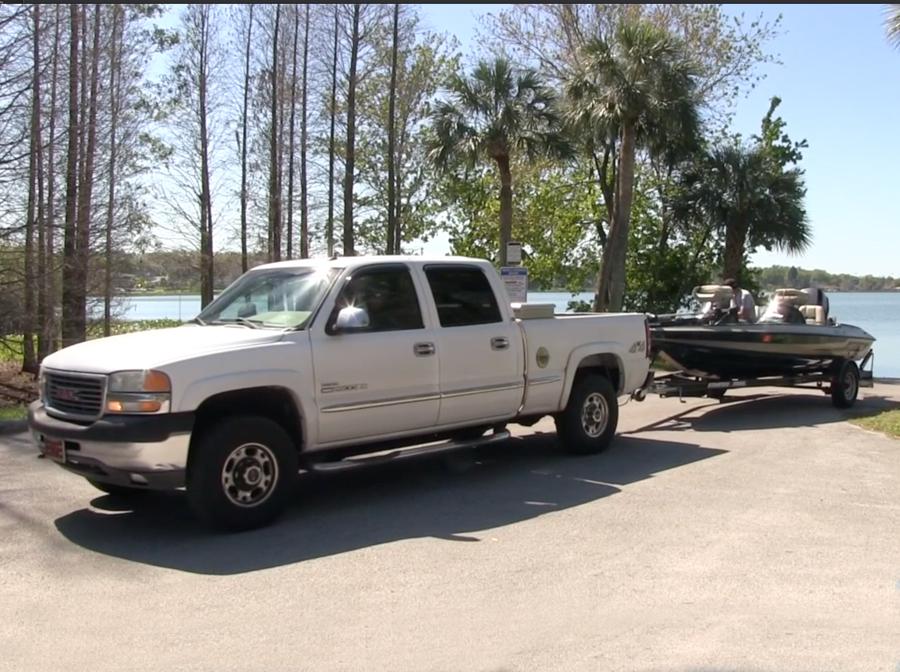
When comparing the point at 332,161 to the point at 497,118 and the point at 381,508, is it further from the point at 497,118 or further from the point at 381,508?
the point at 381,508

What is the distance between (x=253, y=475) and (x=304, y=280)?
1803 millimetres

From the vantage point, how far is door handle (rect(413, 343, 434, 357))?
7711mm

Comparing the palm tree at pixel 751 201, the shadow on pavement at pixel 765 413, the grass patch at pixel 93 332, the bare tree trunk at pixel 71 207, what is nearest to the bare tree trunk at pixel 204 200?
the grass patch at pixel 93 332

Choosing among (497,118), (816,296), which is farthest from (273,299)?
(497,118)

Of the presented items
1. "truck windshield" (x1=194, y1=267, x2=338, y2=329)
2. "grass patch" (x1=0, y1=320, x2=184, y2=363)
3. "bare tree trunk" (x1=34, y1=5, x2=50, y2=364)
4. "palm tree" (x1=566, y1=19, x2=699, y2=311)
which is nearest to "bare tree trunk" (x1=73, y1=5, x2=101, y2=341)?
"bare tree trunk" (x1=34, y1=5, x2=50, y2=364)

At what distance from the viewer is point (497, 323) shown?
8523 millimetres

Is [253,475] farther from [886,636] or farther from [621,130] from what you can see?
[621,130]

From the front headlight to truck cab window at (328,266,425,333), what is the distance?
5.39 feet

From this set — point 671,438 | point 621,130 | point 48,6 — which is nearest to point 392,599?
point 671,438

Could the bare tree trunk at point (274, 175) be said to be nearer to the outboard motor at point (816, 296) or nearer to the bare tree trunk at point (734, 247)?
the bare tree trunk at point (734, 247)

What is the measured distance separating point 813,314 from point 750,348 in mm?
2384

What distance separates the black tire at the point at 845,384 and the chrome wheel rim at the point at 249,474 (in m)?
9.54

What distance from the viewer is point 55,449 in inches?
258

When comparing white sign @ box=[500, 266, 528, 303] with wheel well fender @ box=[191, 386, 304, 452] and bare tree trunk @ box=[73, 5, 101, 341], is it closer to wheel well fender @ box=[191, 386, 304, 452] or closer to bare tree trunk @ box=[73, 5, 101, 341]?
bare tree trunk @ box=[73, 5, 101, 341]
